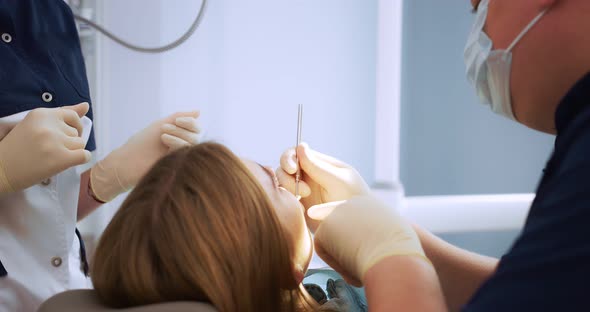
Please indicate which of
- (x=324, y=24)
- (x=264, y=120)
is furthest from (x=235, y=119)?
(x=324, y=24)

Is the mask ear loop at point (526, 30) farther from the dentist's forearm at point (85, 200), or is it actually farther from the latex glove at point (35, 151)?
the dentist's forearm at point (85, 200)

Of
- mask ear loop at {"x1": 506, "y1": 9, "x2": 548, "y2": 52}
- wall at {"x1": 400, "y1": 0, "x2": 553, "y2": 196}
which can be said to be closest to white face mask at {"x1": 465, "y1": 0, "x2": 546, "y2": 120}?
mask ear loop at {"x1": 506, "y1": 9, "x2": 548, "y2": 52}

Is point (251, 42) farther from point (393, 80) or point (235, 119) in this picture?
point (393, 80)

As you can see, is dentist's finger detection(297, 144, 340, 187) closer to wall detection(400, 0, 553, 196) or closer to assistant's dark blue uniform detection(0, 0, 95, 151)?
assistant's dark blue uniform detection(0, 0, 95, 151)

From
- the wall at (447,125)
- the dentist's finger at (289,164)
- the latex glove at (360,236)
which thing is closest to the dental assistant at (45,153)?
the dentist's finger at (289,164)

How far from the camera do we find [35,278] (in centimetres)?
120

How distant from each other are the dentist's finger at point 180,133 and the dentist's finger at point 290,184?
9.2 inches

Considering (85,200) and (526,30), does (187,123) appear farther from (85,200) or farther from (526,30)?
(526,30)

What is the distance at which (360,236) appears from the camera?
40.8 inches

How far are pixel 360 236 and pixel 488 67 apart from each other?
0.37 meters

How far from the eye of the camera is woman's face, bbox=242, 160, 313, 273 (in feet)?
3.81

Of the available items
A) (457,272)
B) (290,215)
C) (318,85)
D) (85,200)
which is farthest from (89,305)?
(318,85)

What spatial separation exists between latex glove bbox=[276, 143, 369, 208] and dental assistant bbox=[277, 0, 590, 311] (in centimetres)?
15

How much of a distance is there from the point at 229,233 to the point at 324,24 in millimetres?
1555
